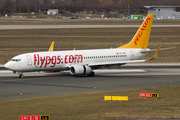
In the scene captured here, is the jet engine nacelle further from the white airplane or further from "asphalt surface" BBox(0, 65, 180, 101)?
"asphalt surface" BBox(0, 65, 180, 101)

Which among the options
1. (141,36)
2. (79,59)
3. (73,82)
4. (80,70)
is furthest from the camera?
(141,36)

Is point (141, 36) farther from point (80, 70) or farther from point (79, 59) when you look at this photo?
point (80, 70)

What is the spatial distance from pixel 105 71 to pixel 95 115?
31.5 meters

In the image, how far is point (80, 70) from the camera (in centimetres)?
5056

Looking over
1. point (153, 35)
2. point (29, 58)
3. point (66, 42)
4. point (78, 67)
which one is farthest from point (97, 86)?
point (153, 35)

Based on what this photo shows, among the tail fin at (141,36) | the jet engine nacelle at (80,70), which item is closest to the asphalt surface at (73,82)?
the jet engine nacelle at (80,70)

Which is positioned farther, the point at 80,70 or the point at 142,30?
the point at 142,30

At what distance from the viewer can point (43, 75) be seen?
53.5 metres

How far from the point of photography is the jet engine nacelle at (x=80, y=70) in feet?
165

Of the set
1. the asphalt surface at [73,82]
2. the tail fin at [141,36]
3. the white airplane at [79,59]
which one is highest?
the tail fin at [141,36]

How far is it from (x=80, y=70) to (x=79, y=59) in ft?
9.30

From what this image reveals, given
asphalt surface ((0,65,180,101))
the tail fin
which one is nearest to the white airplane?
the tail fin

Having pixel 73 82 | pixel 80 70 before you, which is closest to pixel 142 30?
pixel 80 70

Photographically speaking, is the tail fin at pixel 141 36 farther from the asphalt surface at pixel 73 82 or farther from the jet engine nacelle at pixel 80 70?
the jet engine nacelle at pixel 80 70
